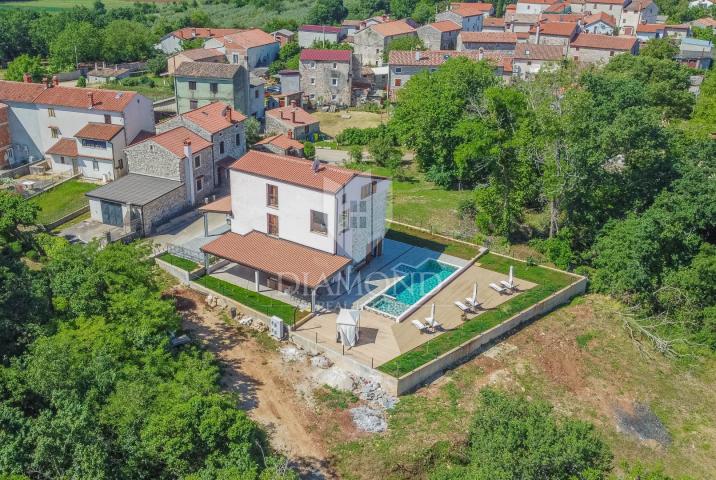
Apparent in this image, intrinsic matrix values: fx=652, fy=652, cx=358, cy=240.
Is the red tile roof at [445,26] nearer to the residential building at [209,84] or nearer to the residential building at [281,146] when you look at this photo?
the residential building at [209,84]

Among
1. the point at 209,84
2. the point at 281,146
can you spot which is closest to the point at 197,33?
the point at 209,84

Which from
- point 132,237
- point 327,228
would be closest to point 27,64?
point 132,237

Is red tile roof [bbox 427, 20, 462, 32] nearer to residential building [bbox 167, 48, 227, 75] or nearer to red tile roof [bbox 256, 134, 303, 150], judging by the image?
residential building [bbox 167, 48, 227, 75]

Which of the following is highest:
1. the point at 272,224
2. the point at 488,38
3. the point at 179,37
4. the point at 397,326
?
the point at 488,38

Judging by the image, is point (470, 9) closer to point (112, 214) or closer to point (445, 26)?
point (445, 26)

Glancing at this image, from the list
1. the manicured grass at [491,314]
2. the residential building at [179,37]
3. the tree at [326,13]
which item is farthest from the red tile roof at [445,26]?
the manicured grass at [491,314]

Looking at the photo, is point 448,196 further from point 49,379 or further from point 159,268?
point 49,379

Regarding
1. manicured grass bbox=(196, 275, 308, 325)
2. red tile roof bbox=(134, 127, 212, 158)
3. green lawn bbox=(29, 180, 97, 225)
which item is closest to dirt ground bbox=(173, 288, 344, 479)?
manicured grass bbox=(196, 275, 308, 325)
